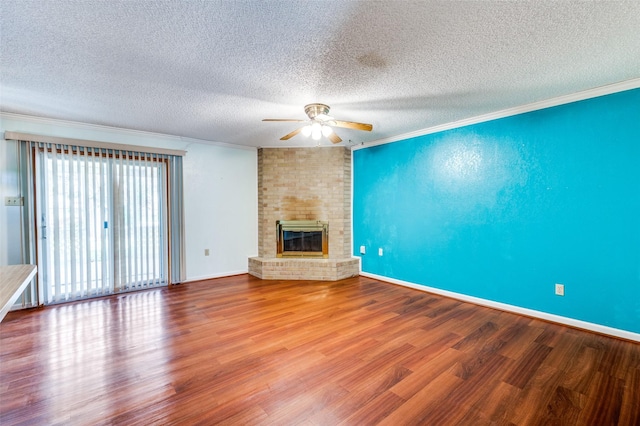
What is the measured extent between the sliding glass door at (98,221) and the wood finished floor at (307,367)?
498 mm

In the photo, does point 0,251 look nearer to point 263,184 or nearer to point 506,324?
point 263,184

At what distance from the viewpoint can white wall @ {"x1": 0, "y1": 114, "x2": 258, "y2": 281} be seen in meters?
3.90

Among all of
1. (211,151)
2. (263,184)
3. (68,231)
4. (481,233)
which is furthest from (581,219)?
(68,231)

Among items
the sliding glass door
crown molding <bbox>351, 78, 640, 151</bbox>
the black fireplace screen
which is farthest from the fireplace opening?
crown molding <bbox>351, 78, 640, 151</bbox>

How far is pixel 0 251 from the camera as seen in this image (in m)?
3.29

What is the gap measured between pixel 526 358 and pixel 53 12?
4127 millimetres

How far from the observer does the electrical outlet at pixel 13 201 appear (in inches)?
131

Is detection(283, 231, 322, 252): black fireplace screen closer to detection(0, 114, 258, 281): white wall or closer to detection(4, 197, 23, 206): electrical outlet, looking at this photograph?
detection(0, 114, 258, 281): white wall

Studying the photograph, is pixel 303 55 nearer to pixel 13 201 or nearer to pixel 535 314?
pixel 535 314

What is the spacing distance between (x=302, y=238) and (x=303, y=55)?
3566 millimetres

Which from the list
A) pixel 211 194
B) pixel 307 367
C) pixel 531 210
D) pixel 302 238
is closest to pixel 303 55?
pixel 307 367

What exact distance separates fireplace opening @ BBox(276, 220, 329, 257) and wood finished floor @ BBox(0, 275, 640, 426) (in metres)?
1.75

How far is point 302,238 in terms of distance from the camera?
5.21m

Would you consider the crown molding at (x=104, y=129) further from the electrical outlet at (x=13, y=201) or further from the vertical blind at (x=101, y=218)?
the electrical outlet at (x=13, y=201)
